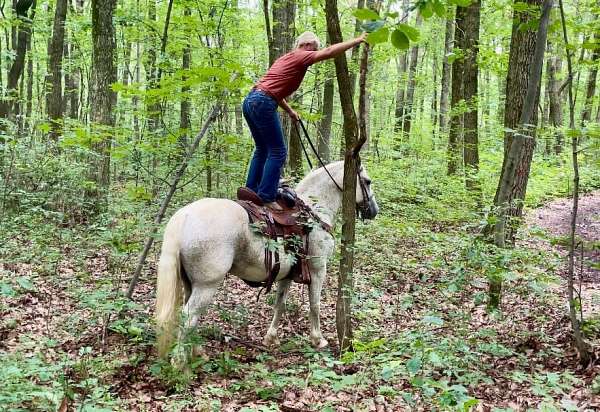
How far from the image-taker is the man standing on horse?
17.5ft

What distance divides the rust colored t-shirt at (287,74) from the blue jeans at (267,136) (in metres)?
0.11

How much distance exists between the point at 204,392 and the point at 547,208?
1589cm

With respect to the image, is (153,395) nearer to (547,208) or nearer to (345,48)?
(345,48)

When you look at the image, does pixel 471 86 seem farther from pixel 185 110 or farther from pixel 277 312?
pixel 277 312

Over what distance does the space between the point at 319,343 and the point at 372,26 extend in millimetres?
4549

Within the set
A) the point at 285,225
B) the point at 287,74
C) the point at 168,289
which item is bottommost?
the point at 168,289

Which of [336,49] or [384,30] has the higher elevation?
[336,49]

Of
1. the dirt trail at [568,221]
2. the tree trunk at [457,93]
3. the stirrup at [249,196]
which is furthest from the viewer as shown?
the tree trunk at [457,93]

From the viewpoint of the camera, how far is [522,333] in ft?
17.3

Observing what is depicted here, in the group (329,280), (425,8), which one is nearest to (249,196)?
(329,280)

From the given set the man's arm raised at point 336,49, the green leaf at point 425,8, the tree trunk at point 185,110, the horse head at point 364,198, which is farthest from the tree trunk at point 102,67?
the green leaf at point 425,8

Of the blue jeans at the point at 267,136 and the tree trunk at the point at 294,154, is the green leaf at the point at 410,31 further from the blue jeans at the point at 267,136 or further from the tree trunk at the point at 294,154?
the tree trunk at the point at 294,154

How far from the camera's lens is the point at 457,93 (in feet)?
46.9

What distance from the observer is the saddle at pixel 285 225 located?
5.50 m
